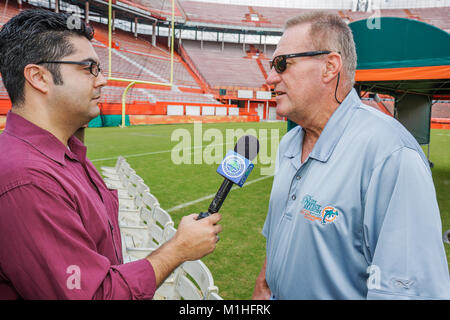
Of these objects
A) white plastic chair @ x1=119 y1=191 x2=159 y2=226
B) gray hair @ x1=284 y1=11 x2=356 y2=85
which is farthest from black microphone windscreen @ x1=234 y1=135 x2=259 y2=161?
white plastic chair @ x1=119 y1=191 x2=159 y2=226

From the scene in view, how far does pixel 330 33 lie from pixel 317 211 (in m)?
0.92

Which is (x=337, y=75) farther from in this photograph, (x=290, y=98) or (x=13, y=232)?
(x=13, y=232)

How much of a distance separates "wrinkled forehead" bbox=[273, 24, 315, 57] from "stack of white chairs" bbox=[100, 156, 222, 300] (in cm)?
142

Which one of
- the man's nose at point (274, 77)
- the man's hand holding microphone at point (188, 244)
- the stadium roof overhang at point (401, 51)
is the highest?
the stadium roof overhang at point (401, 51)

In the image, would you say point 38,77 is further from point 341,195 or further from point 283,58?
point 341,195

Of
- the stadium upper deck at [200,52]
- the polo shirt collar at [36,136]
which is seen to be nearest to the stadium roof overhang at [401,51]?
the polo shirt collar at [36,136]

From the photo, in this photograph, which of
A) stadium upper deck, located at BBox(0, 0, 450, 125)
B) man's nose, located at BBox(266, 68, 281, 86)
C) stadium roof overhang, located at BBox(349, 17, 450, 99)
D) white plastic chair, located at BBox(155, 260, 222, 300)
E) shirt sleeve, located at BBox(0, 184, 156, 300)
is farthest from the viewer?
stadium upper deck, located at BBox(0, 0, 450, 125)

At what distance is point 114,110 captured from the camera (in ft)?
78.4

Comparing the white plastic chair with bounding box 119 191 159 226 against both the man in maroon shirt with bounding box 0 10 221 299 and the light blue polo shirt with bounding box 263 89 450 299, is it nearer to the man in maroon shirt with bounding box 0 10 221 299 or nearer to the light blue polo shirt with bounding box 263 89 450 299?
the man in maroon shirt with bounding box 0 10 221 299

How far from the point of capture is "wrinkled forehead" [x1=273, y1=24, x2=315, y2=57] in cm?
179

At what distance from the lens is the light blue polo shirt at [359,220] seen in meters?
1.27

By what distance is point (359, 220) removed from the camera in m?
1.47

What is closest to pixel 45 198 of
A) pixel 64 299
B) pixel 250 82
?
pixel 64 299

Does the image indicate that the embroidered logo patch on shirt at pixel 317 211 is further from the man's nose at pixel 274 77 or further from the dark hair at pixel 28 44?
the dark hair at pixel 28 44
